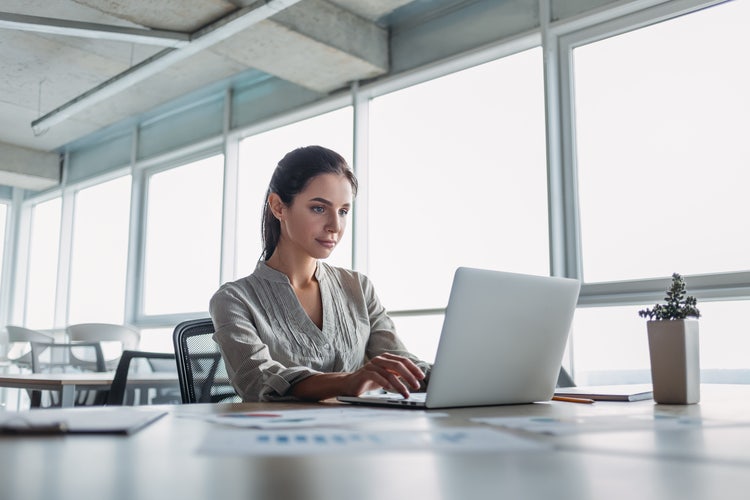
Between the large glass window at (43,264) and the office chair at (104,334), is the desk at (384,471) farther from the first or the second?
the large glass window at (43,264)

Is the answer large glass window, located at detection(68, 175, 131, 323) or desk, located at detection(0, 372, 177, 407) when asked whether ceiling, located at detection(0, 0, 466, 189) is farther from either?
desk, located at detection(0, 372, 177, 407)

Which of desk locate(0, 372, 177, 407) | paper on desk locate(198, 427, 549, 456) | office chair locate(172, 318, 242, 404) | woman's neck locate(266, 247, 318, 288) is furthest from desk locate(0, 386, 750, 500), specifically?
desk locate(0, 372, 177, 407)

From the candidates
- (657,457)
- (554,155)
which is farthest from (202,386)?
(554,155)

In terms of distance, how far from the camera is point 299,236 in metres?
1.97

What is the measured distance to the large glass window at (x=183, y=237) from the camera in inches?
247

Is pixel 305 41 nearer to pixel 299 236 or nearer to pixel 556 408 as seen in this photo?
pixel 299 236

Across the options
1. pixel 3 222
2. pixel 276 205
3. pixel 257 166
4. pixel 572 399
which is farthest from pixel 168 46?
pixel 3 222

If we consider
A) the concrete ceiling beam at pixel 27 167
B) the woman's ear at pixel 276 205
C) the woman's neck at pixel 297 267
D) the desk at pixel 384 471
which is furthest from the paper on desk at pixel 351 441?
the concrete ceiling beam at pixel 27 167

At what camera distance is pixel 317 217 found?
1.97 metres

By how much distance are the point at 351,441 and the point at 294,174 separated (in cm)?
137

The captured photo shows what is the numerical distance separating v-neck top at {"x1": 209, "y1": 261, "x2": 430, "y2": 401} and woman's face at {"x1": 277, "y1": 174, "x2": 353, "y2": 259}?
10 centimetres

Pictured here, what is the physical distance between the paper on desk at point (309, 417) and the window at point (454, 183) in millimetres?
3190

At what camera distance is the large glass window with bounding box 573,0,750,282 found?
11.5 ft

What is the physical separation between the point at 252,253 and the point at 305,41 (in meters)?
2.05
